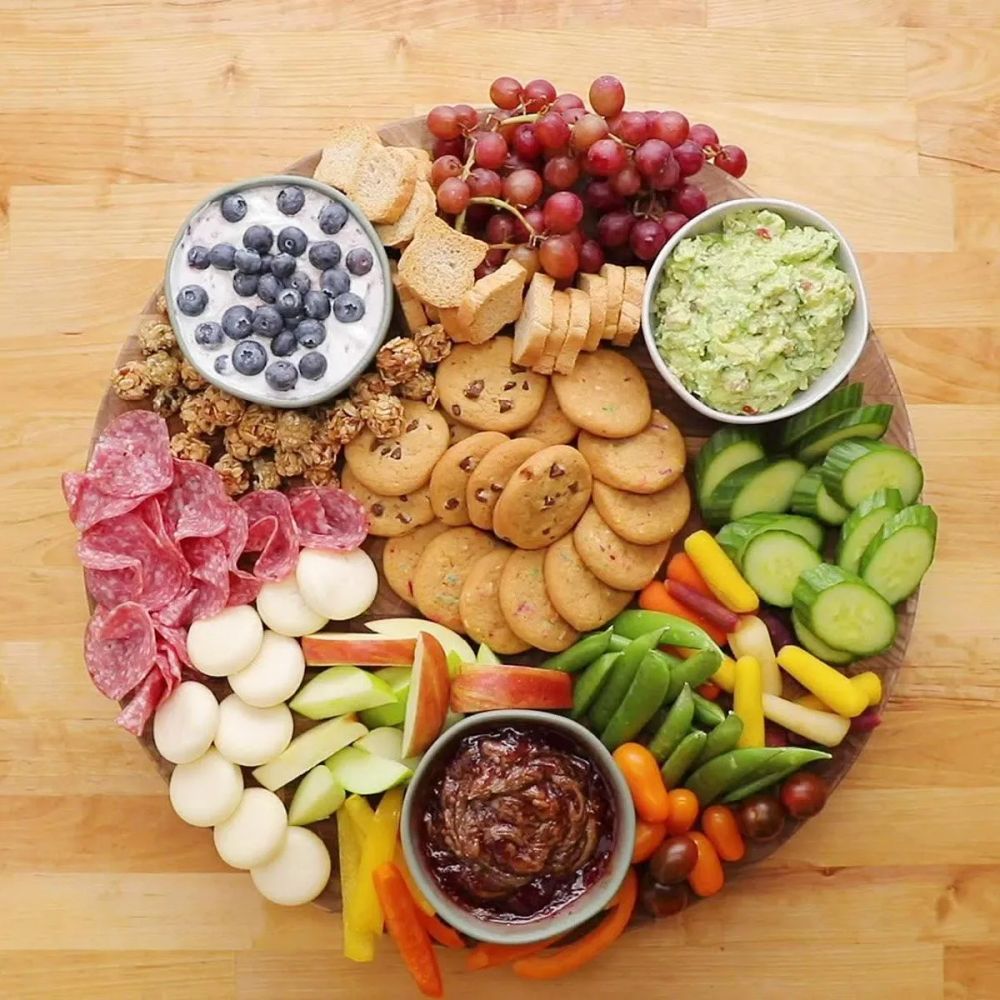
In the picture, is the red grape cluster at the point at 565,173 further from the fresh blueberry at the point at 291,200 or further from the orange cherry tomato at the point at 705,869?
the orange cherry tomato at the point at 705,869

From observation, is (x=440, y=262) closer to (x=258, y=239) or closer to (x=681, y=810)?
(x=258, y=239)

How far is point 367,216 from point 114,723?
0.95 meters

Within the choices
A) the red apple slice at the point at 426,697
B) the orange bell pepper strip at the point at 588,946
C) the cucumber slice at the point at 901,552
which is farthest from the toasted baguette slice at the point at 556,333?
the orange bell pepper strip at the point at 588,946

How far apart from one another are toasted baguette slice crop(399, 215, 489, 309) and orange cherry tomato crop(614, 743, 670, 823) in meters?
0.72

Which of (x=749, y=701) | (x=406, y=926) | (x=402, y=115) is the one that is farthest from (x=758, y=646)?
(x=402, y=115)

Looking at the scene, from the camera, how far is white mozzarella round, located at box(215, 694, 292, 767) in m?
1.74

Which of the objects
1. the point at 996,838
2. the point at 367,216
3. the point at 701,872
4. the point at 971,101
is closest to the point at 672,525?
the point at 701,872

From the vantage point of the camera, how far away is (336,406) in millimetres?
1771

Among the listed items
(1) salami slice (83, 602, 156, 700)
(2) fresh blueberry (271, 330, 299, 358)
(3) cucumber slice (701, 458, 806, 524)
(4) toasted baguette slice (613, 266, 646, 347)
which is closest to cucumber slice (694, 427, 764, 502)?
(3) cucumber slice (701, 458, 806, 524)

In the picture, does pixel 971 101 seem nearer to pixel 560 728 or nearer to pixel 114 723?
pixel 560 728

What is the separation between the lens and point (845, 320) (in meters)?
1.73

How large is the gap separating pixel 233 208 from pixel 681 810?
112 cm

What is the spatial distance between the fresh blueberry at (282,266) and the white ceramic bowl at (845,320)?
20.6 inches

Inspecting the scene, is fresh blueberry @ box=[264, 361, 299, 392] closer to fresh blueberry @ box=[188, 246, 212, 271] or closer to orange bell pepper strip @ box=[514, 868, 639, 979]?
fresh blueberry @ box=[188, 246, 212, 271]
